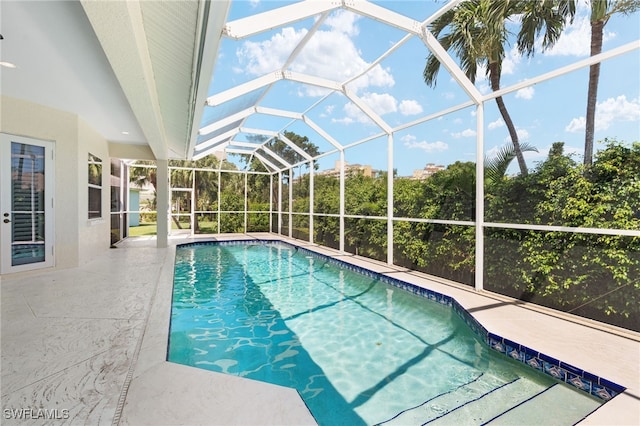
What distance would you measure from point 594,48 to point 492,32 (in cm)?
186

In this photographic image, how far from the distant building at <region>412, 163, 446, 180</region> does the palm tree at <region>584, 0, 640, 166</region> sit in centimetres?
251

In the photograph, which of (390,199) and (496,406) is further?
(390,199)

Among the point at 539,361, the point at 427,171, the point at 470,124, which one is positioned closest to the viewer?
the point at 539,361

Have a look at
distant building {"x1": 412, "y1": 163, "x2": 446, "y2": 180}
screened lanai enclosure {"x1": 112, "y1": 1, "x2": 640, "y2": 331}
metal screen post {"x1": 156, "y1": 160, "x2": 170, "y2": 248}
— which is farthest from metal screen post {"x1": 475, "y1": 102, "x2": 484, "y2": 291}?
metal screen post {"x1": 156, "y1": 160, "x2": 170, "y2": 248}

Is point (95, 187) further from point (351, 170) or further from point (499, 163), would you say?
point (499, 163)

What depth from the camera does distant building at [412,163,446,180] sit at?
20.8ft

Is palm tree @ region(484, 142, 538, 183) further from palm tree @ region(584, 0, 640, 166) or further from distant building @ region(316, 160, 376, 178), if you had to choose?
distant building @ region(316, 160, 376, 178)

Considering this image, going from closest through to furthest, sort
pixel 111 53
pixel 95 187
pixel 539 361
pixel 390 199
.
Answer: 1. pixel 539 361
2. pixel 111 53
3. pixel 390 199
4. pixel 95 187

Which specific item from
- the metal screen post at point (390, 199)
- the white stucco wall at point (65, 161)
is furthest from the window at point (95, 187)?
the metal screen post at point (390, 199)

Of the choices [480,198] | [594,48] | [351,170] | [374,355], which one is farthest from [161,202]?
[594,48]

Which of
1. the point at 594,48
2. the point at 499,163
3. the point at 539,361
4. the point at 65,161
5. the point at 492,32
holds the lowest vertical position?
the point at 539,361

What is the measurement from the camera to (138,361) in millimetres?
2631

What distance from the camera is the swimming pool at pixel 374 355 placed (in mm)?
2584

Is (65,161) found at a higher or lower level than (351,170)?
lower
